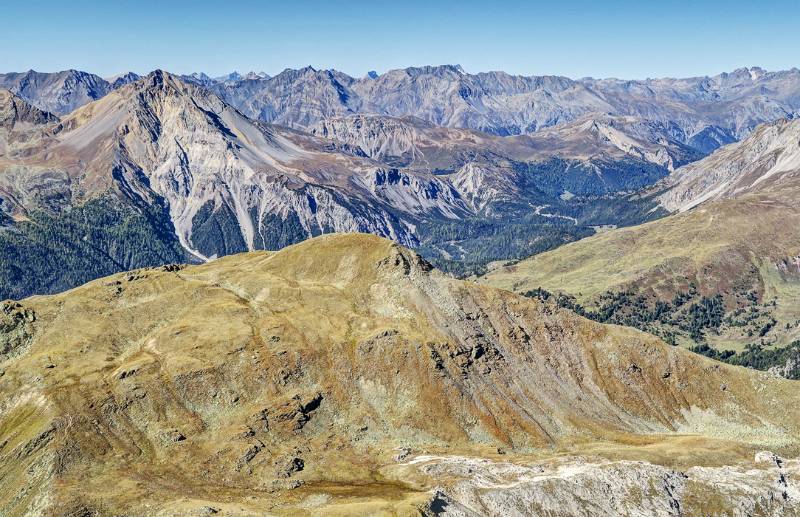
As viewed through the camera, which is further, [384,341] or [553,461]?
[384,341]

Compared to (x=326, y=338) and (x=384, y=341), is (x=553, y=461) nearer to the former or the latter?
(x=384, y=341)

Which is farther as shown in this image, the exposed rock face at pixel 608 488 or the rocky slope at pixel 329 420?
the rocky slope at pixel 329 420

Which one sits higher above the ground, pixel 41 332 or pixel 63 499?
pixel 41 332

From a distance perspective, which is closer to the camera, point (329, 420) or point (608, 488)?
point (608, 488)

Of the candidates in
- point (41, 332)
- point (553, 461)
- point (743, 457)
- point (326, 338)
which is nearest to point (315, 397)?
point (326, 338)

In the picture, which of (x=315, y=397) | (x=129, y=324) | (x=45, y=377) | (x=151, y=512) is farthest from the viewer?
(x=129, y=324)

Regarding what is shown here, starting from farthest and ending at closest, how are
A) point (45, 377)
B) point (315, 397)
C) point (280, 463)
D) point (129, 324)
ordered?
point (129, 324) < point (315, 397) < point (45, 377) < point (280, 463)

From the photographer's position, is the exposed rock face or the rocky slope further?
the rocky slope

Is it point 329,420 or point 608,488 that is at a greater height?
point 329,420
